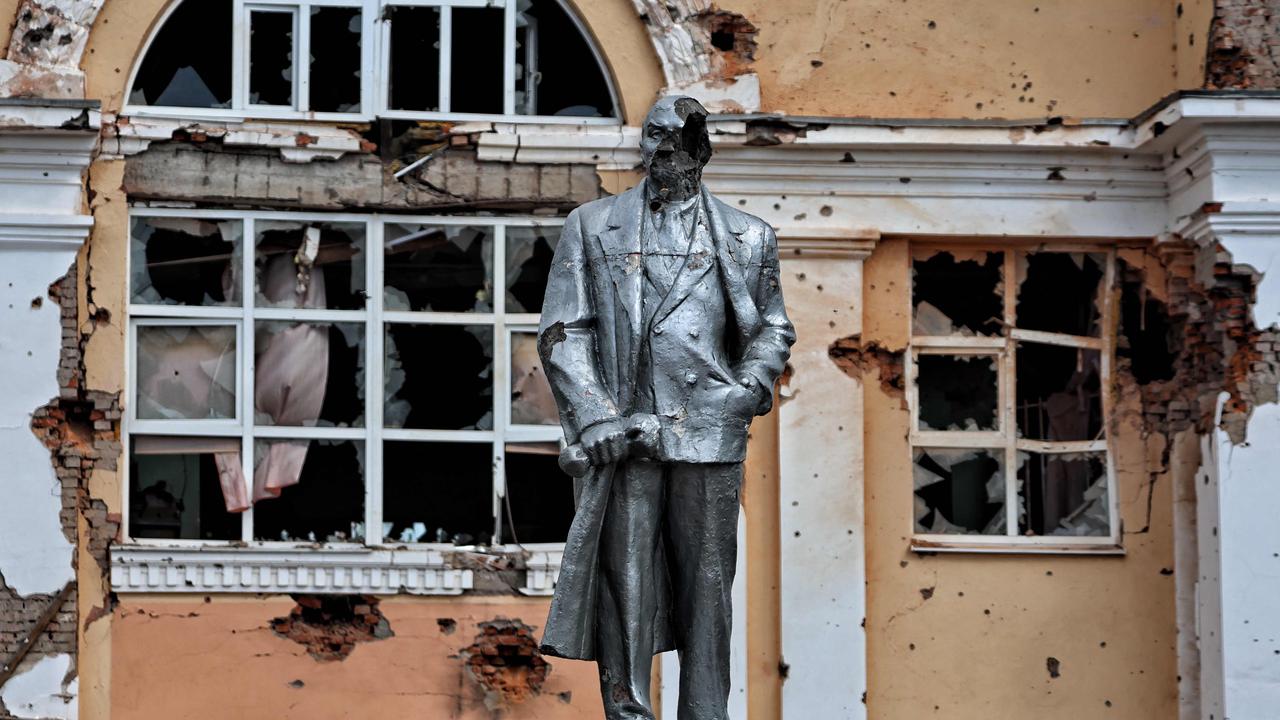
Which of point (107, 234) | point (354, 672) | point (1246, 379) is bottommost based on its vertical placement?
point (354, 672)

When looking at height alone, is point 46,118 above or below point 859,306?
above

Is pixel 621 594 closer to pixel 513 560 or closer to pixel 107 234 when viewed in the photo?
pixel 513 560

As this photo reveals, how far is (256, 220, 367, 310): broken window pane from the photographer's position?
10.7 metres

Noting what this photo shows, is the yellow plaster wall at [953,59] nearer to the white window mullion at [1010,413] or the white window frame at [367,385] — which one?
the white window mullion at [1010,413]

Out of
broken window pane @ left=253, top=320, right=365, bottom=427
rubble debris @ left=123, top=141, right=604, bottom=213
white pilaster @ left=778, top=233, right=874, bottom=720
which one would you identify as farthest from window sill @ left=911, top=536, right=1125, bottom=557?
broken window pane @ left=253, top=320, right=365, bottom=427

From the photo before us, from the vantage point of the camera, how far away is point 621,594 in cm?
667

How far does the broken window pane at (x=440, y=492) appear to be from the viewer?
34.8 feet

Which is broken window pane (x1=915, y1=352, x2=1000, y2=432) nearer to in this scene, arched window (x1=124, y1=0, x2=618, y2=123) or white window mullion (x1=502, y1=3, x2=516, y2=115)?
arched window (x1=124, y1=0, x2=618, y2=123)

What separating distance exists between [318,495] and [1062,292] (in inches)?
156

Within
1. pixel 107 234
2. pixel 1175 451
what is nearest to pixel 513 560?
pixel 107 234

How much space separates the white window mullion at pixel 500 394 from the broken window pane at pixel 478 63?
0.80 metres

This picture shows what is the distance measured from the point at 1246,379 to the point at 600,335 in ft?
15.1

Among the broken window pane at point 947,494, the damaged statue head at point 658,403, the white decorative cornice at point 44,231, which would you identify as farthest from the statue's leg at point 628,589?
the white decorative cornice at point 44,231

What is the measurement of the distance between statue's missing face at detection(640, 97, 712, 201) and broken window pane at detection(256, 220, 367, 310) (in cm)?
402
